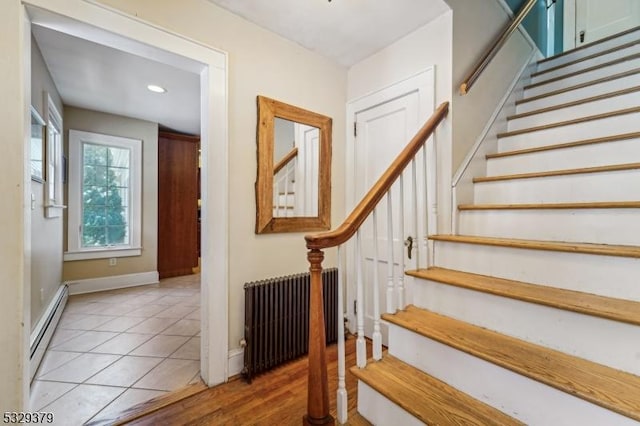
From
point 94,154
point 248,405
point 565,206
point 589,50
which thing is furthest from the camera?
point 94,154

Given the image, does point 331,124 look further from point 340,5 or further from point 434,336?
point 434,336

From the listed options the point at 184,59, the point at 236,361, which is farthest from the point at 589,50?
the point at 236,361

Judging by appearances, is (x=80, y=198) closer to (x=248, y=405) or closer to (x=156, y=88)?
(x=156, y=88)

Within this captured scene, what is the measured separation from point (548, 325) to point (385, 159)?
1559 millimetres

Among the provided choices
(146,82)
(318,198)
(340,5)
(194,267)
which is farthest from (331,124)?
(194,267)

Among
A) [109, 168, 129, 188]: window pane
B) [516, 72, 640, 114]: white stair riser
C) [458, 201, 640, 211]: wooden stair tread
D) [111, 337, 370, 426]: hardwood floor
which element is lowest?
[111, 337, 370, 426]: hardwood floor

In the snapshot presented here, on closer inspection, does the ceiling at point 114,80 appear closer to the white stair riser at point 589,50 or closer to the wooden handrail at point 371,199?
the wooden handrail at point 371,199

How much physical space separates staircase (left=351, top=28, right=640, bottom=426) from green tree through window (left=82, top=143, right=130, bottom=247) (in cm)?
420

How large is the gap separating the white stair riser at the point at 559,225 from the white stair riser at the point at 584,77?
5.24 ft

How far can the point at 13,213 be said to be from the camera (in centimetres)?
121

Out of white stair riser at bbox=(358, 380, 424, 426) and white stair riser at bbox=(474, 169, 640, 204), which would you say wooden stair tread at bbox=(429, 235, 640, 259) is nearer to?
white stair riser at bbox=(474, 169, 640, 204)

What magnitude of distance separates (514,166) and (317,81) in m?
1.72

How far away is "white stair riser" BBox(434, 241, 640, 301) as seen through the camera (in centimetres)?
111

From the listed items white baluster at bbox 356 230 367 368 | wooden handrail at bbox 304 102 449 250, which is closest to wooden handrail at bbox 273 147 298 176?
wooden handrail at bbox 304 102 449 250
